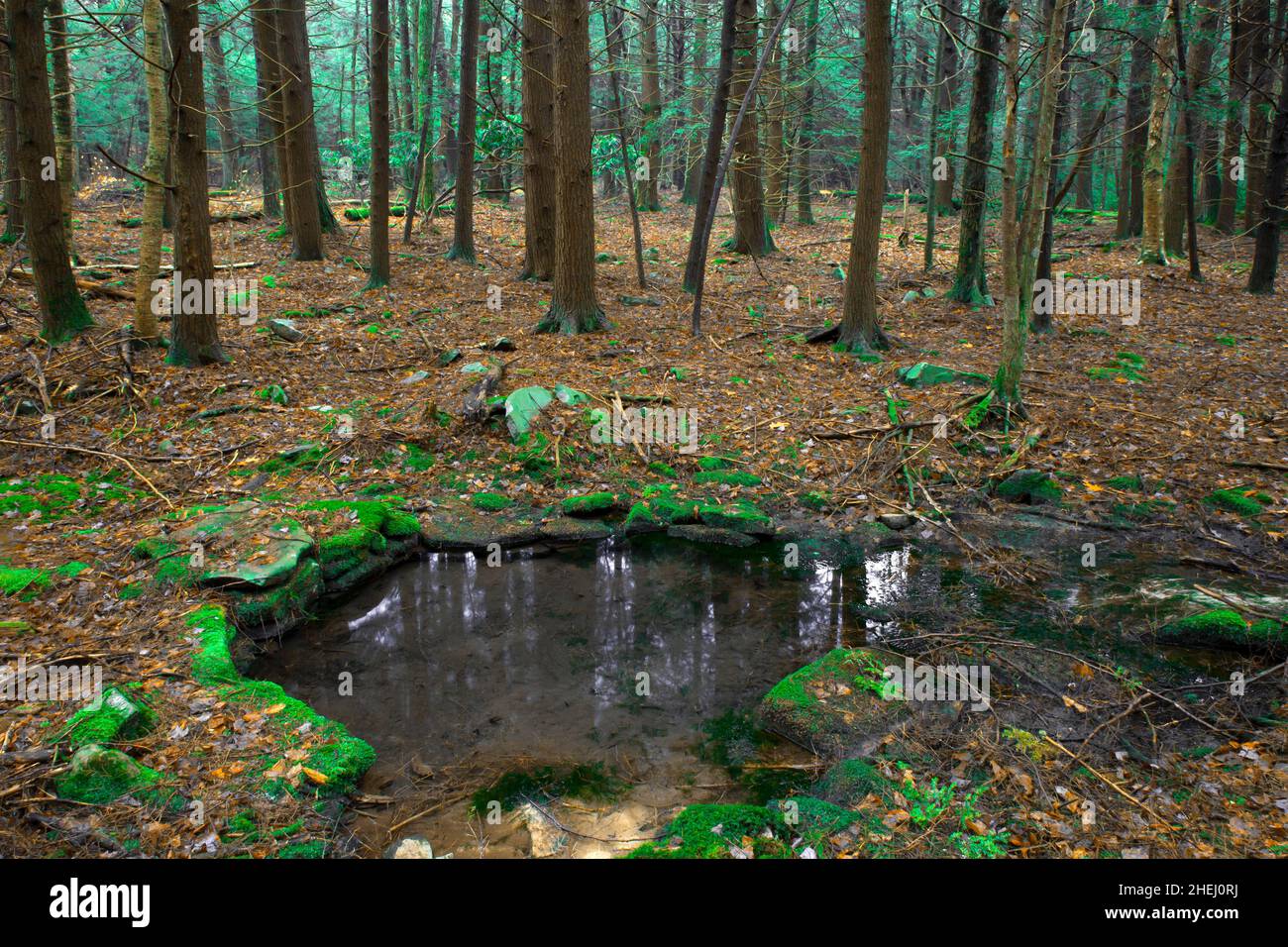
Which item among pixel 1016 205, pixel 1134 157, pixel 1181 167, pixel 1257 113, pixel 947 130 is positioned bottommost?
pixel 1016 205

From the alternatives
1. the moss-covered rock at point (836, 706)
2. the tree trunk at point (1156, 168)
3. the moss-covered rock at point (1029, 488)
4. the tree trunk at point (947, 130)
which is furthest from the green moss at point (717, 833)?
the tree trunk at point (947, 130)

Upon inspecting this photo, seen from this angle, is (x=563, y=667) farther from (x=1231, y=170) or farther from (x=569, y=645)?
(x=1231, y=170)

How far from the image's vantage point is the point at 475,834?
4250 mm

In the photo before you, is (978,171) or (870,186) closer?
(870,186)

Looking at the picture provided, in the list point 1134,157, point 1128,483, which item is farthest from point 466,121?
point 1134,157

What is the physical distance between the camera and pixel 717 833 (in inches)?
158

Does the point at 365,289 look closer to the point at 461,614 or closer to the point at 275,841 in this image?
the point at 461,614

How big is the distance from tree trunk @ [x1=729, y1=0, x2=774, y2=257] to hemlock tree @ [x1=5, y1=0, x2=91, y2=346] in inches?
373

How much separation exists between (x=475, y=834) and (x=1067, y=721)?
3679mm

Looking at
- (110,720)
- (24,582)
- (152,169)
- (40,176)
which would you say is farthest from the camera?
(152,169)

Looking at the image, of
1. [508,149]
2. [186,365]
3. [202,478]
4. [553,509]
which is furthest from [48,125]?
[508,149]

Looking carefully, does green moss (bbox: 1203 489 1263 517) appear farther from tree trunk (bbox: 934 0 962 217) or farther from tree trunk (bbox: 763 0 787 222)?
tree trunk (bbox: 934 0 962 217)

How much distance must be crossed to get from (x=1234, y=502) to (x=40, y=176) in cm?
1306

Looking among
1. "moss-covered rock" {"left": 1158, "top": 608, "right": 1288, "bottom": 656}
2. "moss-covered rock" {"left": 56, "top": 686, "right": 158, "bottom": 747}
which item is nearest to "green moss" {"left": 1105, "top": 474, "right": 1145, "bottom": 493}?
"moss-covered rock" {"left": 1158, "top": 608, "right": 1288, "bottom": 656}
